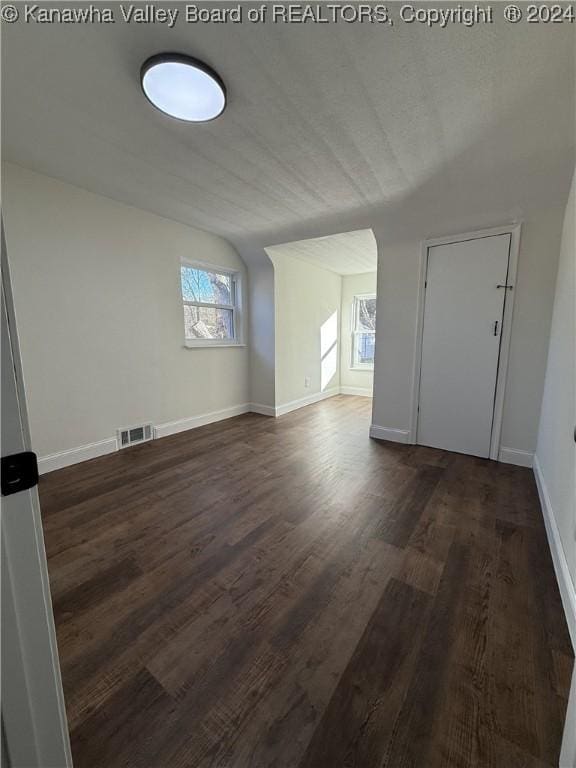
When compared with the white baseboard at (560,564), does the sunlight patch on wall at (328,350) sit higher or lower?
higher

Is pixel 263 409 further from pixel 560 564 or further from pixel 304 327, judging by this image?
pixel 560 564

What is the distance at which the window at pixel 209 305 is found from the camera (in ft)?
12.3

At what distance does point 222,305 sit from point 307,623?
3.69m

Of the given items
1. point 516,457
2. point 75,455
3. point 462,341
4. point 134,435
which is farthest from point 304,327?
point 75,455

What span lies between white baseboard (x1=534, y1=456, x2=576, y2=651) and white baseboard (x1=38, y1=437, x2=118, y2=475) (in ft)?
11.2

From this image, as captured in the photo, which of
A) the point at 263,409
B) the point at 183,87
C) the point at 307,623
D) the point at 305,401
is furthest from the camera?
the point at 305,401

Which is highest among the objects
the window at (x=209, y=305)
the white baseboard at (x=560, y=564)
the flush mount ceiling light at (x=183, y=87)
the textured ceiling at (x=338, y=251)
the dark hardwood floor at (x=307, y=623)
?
the flush mount ceiling light at (x=183, y=87)

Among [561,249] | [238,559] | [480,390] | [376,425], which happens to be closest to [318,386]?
[376,425]

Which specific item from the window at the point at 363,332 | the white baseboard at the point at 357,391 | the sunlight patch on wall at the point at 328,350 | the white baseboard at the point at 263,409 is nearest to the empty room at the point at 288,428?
the white baseboard at the point at 263,409

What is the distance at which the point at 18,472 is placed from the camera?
0.55 metres

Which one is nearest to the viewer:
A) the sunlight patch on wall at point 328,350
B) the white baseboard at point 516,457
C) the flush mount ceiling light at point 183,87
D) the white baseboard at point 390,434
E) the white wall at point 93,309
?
the flush mount ceiling light at point 183,87

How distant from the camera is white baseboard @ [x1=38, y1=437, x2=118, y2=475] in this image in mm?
2670

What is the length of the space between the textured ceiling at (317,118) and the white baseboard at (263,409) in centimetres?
255

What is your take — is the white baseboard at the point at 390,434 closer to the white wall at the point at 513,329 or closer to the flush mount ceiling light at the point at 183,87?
the white wall at the point at 513,329
